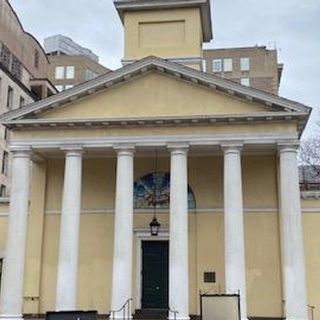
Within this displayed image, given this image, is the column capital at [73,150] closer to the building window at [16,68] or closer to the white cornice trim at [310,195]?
the white cornice trim at [310,195]

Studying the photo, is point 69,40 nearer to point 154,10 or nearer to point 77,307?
point 154,10

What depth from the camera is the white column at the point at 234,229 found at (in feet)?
66.5

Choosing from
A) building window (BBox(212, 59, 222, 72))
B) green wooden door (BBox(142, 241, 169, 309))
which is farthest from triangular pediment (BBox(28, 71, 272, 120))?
building window (BBox(212, 59, 222, 72))

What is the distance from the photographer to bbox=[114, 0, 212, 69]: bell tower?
27.4 m

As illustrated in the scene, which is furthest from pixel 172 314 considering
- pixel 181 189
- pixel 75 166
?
pixel 75 166

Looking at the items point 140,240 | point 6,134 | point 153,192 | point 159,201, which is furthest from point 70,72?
point 140,240

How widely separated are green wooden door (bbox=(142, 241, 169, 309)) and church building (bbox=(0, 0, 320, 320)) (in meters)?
0.04

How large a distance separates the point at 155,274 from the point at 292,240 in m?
6.43

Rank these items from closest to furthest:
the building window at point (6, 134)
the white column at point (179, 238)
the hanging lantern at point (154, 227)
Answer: the white column at point (179, 238), the hanging lantern at point (154, 227), the building window at point (6, 134)

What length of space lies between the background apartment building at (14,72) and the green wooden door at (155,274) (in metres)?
22.2

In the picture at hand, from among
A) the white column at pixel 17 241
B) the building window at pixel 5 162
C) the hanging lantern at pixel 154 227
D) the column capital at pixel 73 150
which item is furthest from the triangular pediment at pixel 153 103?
the building window at pixel 5 162

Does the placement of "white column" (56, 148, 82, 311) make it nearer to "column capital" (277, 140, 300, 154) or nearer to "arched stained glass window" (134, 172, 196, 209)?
"arched stained glass window" (134, 172, 196, 209)

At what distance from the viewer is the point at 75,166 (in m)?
22.0

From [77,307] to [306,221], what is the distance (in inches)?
388
